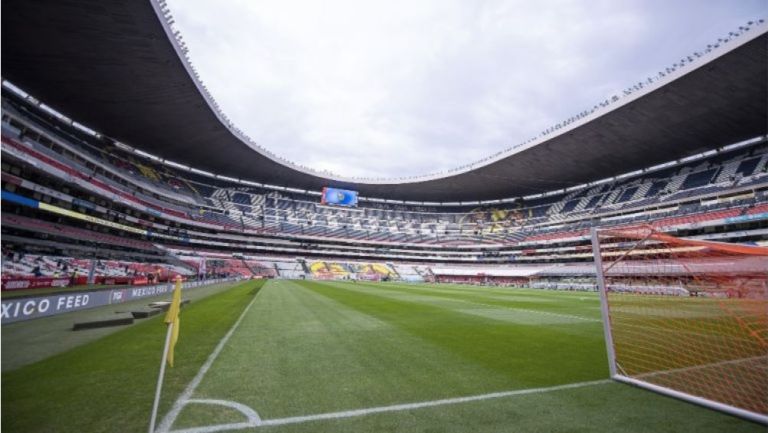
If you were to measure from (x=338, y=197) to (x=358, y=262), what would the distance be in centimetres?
1428

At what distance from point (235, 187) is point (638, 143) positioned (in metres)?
64.8

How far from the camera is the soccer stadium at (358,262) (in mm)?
4172

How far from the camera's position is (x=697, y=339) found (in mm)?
7961

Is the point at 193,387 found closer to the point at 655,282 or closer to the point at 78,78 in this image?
the point at 655,282

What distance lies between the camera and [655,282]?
14.1 meters

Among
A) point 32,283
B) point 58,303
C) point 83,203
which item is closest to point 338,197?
point 83,203

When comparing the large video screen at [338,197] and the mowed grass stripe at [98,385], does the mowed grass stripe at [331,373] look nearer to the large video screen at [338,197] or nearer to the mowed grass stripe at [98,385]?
the mowed grass stripe at [98,385]

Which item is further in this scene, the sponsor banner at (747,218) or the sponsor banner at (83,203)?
the sponsor banner at (83,203)

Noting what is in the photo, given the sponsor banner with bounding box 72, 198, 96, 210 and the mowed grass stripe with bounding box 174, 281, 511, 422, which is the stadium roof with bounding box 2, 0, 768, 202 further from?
the mowed grass stripe with bounding box 174, 281, 511, 422

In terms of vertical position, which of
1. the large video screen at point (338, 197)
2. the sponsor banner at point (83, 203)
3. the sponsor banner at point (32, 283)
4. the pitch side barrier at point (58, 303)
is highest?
the large video screen at point (338, 197)

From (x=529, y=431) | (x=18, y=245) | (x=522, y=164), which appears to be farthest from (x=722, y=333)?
(x=522, y=164)

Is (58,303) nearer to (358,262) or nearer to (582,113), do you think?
(582,113)

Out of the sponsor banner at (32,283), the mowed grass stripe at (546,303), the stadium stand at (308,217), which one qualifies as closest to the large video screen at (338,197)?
the stadium stand at (308,217)

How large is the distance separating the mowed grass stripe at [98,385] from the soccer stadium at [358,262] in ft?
0.15
